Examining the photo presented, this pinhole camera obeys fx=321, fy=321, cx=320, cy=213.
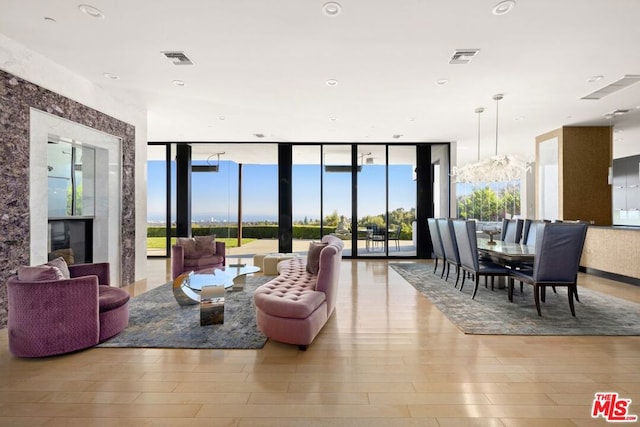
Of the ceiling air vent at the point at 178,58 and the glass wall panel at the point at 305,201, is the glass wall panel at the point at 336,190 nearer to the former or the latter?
the glass wall panel at the point at 305,201

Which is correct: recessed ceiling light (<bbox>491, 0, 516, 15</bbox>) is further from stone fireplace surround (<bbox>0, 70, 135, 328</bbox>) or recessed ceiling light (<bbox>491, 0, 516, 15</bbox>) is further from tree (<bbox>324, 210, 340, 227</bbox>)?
tree (<bbox>324, 210, 340, 227</bbox>)

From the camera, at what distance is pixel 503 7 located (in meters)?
2.89

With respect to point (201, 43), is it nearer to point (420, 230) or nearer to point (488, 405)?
point (488, 405)

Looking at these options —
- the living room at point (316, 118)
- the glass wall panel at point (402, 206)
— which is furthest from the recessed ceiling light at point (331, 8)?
the glass wall panel at point (402, 206)

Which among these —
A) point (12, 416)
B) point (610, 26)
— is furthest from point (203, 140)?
point (610, 26)

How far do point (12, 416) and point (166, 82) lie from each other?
4.16 metres

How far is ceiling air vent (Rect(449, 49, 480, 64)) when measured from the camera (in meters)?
3.70

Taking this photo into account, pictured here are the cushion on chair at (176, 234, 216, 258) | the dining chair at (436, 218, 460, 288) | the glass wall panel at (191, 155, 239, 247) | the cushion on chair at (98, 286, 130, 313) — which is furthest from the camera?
the glass wall panel at (191, 155, 239, 247)

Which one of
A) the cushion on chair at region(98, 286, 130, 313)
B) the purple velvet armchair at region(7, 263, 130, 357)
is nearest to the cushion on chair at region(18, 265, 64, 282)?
the purple velvet armchair at region(7, 263, 130, 357)

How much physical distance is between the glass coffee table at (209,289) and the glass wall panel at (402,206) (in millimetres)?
4948

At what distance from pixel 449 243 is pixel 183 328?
4392mm

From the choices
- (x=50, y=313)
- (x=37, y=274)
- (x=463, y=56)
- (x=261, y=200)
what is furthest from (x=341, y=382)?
(x=261, y=200)

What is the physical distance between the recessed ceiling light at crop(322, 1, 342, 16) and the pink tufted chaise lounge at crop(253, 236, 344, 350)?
225 centimetres

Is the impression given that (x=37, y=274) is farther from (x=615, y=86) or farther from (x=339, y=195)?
(x=615, y=86)
